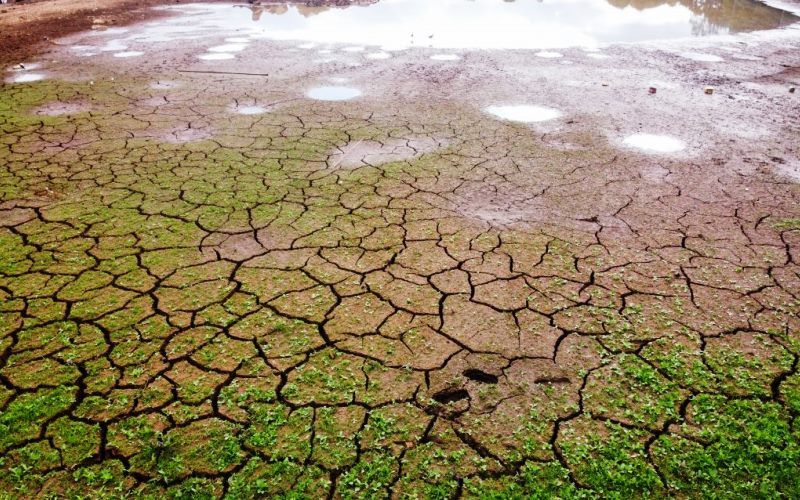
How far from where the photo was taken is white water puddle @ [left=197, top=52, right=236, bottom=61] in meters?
9.11

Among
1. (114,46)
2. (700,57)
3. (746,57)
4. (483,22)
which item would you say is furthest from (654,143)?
(114,46)

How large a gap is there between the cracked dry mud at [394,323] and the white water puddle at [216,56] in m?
4.56

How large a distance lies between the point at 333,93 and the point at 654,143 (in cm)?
440

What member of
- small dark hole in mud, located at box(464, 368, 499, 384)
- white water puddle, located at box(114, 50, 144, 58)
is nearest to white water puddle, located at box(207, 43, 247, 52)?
white water puddle, located at box(114, 50, 144, 58)

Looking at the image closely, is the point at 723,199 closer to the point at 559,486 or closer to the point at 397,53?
the point at 559,486

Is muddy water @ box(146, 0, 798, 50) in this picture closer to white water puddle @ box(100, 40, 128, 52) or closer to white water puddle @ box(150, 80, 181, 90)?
white water puddle @ box(100, 40, 128, 52)

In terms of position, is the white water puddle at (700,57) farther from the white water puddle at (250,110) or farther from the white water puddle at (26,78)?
the white water puddle at (26,78)

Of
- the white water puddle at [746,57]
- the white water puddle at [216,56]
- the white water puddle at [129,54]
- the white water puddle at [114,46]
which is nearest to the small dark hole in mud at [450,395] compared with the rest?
the white water puddle at [216,56]

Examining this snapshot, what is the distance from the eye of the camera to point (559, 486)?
1.99 metres

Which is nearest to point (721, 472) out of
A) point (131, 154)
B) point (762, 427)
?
point (762, 427)

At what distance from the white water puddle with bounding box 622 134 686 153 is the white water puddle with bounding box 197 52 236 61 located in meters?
7.34

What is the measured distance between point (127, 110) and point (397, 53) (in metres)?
5.31

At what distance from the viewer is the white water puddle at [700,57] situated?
940 centimetres

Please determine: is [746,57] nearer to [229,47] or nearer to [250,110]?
[250,110]
